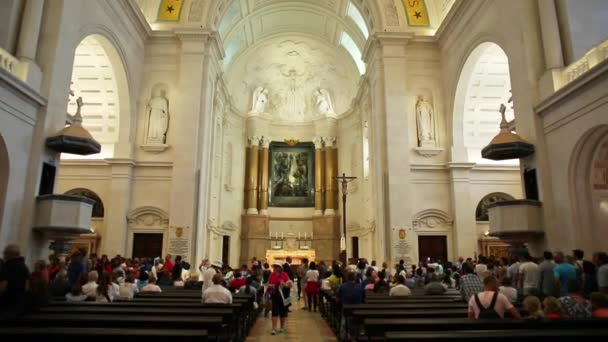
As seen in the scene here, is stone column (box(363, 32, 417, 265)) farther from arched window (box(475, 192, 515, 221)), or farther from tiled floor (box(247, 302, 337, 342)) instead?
tiled floor (box(247, 302, 337, 342))

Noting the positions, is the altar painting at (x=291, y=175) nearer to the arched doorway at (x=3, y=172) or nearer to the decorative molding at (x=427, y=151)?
the decorative molding at (x=427, y=151)

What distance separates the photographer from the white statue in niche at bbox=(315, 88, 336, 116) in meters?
25.5

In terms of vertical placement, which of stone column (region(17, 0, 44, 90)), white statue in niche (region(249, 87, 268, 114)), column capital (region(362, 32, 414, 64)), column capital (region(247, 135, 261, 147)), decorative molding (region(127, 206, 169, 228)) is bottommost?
decorative molding (region(127, 206, 169, 228))

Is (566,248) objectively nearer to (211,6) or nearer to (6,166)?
(6,166)

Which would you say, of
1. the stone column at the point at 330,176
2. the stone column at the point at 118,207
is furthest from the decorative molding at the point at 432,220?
the stone column at the point at 118,207

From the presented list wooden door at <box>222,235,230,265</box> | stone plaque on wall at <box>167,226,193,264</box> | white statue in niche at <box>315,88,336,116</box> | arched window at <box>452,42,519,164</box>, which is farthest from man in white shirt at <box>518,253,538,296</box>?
white statue in niche at <box>315,88,336,116</box>

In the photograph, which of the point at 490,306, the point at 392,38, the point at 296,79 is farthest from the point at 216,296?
the point at 296,79

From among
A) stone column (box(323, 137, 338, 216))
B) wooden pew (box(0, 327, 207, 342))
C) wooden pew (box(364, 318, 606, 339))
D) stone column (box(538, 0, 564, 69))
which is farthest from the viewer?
stone column (box(323, 137, 338, 216))

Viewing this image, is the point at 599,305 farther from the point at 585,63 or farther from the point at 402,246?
the point at 402,246

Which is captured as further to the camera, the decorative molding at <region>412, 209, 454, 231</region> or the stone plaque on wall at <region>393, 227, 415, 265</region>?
the decorative molding at <region>412, 209, 454, 231</region>

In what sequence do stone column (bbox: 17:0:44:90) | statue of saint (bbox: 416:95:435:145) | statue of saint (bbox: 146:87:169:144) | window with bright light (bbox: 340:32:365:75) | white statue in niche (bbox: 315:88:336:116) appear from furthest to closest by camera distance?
white statue in niche (bbox: 315:88:336:116)
window with bright light (bbox: 340:32:365:75)
statue of saint (bbox: 416:95:435:145)
statue of saint (bbox: 146:87:169:144)
stone column (bbox: 17:0:44:90)

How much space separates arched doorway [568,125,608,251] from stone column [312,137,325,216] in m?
15.7

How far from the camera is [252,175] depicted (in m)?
24.5

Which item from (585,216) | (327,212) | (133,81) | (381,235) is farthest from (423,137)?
(133,81)
